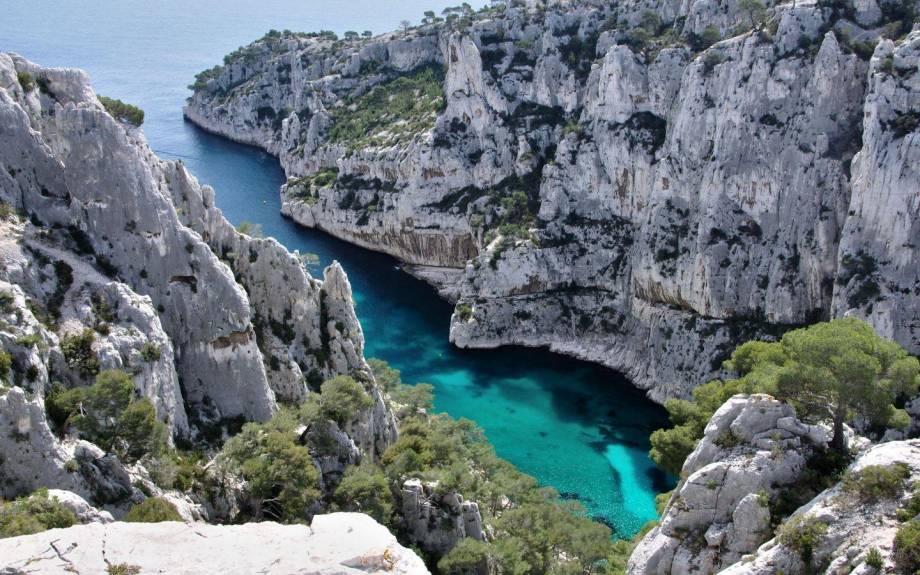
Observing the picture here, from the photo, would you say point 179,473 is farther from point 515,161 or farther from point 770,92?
point 515,161

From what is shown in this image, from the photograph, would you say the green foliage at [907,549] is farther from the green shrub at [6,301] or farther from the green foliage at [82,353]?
the green shrub at [6,301]

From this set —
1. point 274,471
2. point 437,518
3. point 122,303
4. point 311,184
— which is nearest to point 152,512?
point 274,471

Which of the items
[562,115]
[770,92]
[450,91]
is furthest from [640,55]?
[450,91]

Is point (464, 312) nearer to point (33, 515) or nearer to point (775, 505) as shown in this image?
point (775, 505)

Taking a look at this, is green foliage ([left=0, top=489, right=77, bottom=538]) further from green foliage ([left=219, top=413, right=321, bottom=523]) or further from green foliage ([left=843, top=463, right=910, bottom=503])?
green foliage ([left=843, top=463, right=910, bottom=503])

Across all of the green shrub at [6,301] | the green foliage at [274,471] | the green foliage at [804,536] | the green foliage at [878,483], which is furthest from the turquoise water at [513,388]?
the green shrub at [6,301]

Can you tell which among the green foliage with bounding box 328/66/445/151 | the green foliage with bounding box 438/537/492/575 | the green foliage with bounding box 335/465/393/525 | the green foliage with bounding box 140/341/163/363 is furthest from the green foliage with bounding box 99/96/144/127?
the green foliage with bounding box 328/66/445/151

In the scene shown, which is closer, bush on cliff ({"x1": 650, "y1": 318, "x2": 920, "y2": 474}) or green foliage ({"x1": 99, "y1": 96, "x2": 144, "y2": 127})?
bush on cliff ({"x1": 650, "y1": 318, "x2": 920, "y2": 474})
